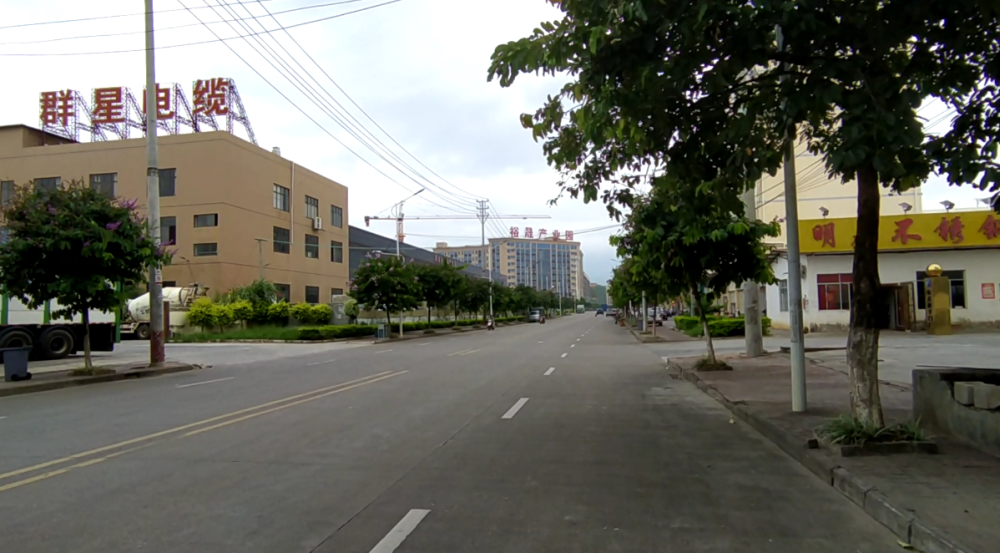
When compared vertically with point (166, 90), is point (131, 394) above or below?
below

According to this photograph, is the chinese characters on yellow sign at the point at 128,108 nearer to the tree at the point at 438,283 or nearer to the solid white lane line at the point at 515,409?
the tree at the point at 438,283

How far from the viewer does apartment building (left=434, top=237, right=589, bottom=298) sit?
139 m

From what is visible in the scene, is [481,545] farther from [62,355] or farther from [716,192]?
[62,355]

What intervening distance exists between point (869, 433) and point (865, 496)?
5.31 ft

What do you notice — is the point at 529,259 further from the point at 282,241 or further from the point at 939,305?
the point at 939,305

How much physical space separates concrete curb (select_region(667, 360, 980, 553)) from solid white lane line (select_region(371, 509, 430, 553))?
11.6 feet

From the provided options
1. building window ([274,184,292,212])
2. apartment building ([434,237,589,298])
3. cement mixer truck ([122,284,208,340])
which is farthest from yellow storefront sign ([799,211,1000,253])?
apartment building ([434,237,589,298])

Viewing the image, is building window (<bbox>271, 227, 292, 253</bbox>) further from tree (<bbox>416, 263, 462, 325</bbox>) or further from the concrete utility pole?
the concrete utility pole

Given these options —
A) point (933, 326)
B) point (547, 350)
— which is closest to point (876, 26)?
point (547, 350)

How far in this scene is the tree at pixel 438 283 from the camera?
49031 millimetres

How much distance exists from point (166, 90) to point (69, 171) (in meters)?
10.0

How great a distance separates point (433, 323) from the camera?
185 ft

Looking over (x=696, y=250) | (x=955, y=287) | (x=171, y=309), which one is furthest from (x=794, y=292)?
(x=171, y=309)

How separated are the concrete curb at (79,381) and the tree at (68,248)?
30.0 inches
